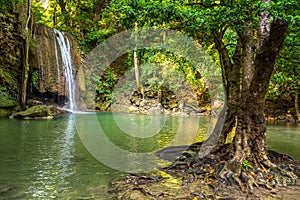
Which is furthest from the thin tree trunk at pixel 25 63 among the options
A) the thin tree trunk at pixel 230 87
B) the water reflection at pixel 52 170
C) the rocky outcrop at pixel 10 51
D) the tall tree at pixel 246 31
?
the thin tree trunk at pixel 230 87

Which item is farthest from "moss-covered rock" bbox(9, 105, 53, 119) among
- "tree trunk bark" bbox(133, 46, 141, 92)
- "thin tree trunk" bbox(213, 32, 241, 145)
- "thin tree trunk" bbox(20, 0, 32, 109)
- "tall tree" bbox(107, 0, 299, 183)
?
"tree trunk bark" bbox(133, 46, 141, 92)

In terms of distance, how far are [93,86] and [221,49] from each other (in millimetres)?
22264

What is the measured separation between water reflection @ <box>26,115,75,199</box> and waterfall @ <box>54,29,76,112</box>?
1428 centimetres

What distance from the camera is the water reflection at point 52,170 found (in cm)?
446

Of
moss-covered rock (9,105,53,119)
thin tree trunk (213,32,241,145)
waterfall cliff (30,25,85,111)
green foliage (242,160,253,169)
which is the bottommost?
green foliage (242,160,253,169)

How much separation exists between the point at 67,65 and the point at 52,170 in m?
18.5

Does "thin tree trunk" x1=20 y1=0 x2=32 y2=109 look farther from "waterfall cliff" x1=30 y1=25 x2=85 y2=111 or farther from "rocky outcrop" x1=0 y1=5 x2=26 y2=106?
"waterfall cliff" x1=30 y1=25 x2=85 y2=111

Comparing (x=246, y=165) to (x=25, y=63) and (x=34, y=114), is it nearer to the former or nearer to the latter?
(x=34, y=114)

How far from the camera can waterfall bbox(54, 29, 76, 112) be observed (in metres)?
22.5

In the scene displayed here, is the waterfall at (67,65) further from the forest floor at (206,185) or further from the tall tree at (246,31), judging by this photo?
the forest floor at (206,185)

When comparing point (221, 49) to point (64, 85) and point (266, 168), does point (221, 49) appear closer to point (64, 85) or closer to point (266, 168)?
point (266, 168)

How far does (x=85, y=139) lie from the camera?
959cm

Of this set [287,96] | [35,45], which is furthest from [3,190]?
[287,96]

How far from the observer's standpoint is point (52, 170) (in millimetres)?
5648
